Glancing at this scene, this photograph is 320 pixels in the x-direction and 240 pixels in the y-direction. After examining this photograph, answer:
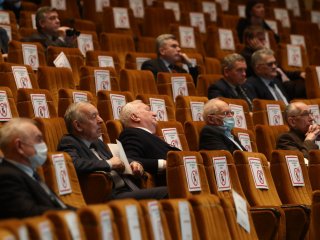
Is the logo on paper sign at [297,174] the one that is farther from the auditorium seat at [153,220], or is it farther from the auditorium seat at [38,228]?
the auditorium seat at [38,228]

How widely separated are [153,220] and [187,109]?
1602 millimetres

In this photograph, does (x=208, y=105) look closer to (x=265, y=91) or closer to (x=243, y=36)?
(x=265, y=91)

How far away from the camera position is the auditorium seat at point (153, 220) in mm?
2303

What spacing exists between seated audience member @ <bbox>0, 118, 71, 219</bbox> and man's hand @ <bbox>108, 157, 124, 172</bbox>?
22.4 inches

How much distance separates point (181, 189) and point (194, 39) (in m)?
2.43

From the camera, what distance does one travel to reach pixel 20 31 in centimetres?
457

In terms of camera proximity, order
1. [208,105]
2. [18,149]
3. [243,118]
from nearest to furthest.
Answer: [18,149] < [208,105] < [243,118]

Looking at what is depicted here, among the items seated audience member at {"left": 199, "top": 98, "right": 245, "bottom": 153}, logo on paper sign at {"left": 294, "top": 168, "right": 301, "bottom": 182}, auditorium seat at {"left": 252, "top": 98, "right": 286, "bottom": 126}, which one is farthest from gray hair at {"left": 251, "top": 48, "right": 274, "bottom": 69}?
logo on paper sign at {"left": 294, "top": 168, "right": 301, "bottom": 182}

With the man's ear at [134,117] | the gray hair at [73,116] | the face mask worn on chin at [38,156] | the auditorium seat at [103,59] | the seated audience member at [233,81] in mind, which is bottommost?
the face mask worn on chin at [38,156]

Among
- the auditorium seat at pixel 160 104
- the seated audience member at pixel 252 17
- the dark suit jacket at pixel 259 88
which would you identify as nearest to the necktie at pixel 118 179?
the auditorium seat at pixel 160 104

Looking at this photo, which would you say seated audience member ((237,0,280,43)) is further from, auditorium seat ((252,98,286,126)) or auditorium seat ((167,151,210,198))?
auditorium seat ((167,151,210,198))

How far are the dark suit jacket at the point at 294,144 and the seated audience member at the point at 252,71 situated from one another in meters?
1.11

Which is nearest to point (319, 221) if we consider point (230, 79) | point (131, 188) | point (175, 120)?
point (131, 188)

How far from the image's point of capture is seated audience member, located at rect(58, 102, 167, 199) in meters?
2.97
